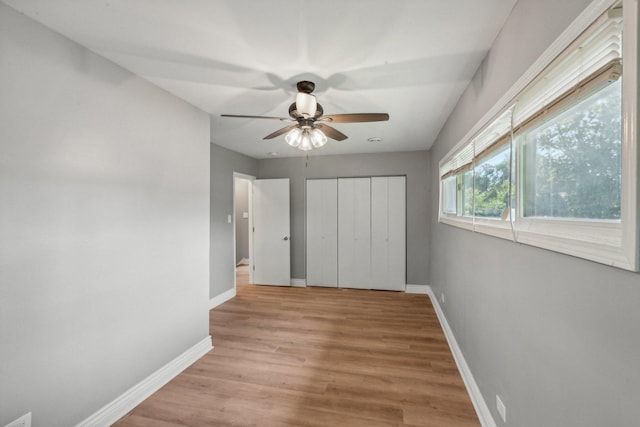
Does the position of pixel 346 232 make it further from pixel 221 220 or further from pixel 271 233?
pixel 221 220

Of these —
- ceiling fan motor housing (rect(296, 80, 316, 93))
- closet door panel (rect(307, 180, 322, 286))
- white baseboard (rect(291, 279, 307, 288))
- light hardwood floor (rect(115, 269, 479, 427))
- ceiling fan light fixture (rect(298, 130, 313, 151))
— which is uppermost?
ceiling fan motor housing (rect(296, 80, 316, 93))

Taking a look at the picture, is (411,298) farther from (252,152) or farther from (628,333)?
(628,333)

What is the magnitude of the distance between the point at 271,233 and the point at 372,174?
2194 millimetres

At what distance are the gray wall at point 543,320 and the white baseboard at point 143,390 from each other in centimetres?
242

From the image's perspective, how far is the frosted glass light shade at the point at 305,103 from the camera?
198 cm

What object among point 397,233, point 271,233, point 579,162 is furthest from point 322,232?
point 579,162

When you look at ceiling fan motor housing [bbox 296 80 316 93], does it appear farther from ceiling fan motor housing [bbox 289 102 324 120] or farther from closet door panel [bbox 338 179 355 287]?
closet door panel [bbox 338 179 355 287]

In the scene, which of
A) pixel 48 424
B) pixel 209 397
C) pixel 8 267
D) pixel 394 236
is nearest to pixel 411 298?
pixel 394 236

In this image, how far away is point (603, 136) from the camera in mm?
852

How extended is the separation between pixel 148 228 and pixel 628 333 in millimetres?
2614

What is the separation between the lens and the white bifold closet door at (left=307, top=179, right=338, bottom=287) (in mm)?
5074

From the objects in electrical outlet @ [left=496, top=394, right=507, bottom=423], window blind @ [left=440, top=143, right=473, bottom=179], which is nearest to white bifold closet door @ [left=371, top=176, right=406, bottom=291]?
window blind @ [left=440, top=143, right=473, bottom=179]

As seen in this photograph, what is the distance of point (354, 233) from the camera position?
498cm

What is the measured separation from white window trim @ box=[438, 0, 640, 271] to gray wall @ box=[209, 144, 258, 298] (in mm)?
3872
